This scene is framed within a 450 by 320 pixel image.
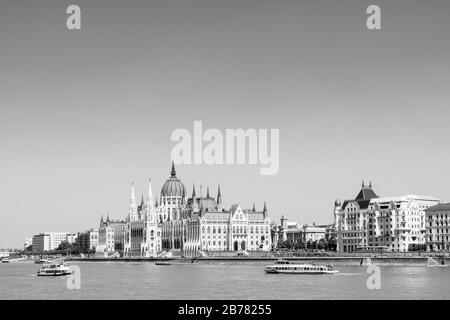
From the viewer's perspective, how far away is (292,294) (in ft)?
166

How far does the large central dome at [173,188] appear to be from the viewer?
17812 centimetres

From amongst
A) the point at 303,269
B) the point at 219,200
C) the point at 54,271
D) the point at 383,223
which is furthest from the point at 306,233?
the point at 54,271

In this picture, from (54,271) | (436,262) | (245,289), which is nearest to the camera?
(245,289)

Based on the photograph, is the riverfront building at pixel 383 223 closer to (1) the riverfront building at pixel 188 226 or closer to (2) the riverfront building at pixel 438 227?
(2) the riverfront building at pixel 438 227

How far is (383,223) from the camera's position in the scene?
122 meters

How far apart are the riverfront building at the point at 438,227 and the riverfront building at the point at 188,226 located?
40.6 meters

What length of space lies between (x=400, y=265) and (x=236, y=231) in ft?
194

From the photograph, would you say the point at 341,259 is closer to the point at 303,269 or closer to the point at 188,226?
the point at 303,269

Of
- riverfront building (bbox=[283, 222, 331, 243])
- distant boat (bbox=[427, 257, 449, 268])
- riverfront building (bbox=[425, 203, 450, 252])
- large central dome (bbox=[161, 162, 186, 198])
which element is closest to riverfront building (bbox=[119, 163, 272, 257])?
large central dome (bbox=[161, 162, 186, 198])

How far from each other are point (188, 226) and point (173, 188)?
2134 centimetres

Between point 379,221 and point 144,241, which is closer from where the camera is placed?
point 379,221

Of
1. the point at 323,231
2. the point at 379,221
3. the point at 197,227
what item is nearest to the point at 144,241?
the point at 197,227

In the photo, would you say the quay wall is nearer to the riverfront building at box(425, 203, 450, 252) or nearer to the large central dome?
the riverfront building at box(425, 203, 450, 252)
